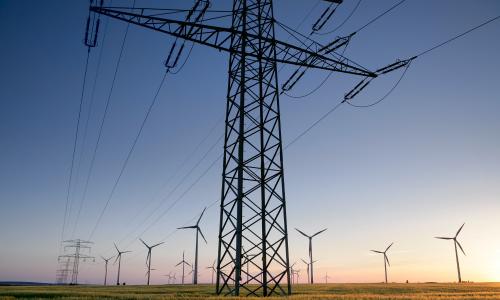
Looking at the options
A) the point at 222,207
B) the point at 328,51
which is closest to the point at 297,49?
the point at 328,51

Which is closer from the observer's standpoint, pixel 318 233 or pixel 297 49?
pixel 297 49

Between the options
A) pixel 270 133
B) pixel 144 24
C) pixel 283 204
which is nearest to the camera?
pixel 144 24

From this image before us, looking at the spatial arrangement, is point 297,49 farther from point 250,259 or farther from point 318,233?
point 318,233

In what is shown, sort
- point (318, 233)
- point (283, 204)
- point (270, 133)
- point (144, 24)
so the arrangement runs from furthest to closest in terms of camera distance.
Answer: point (318, 233)
point (270, 133)
point (283, 204)
point (144, 24)

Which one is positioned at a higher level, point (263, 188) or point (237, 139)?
point (237, 139)

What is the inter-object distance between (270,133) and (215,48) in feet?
23.0

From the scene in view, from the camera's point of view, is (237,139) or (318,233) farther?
(318,233)

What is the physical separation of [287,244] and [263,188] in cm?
394

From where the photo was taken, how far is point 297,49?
2847cm

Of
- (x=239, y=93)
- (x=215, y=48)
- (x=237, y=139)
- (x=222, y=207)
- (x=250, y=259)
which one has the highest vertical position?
(x=215, y=48)

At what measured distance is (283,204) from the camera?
85.9 feet

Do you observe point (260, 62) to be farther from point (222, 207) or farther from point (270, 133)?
point (222, 207)

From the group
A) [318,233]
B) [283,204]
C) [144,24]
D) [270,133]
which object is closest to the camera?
[144,24]

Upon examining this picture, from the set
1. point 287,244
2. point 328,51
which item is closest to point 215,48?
point 328,51
